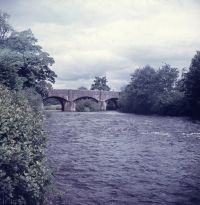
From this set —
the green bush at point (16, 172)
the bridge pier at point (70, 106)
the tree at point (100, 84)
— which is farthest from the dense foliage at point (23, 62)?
the tree at point (100, 84)

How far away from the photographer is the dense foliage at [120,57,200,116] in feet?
182

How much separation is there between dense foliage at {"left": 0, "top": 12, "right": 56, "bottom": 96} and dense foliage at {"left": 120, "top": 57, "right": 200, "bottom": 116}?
27.5 m

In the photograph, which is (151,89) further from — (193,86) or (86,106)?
(86,106)

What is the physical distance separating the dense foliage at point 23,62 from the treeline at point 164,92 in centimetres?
2755

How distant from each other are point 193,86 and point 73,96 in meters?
41.7

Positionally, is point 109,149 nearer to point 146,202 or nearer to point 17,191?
point 146,202

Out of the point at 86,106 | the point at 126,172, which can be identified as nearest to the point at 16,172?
the point at 126,172

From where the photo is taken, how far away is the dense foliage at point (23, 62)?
91.0 feet

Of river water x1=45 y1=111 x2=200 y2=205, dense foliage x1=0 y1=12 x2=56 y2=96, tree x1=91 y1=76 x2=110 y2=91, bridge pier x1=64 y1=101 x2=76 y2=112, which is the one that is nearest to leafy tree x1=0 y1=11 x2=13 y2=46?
dense foliage x1=0 y1=12 x2=56 y2=96

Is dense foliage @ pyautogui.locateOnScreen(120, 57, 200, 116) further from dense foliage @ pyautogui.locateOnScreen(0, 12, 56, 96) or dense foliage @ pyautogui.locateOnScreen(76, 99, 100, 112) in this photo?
dense foliage @ pyautogui.locateOnScreen(0, 12, 56, 96)

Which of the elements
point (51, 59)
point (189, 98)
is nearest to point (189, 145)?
point (51, 59)

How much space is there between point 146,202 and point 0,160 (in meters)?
5.33

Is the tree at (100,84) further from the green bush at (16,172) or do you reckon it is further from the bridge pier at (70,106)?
the green bush at (16,172)

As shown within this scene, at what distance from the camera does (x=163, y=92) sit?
2682 inches
